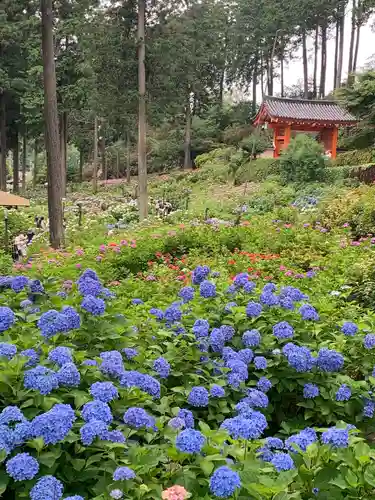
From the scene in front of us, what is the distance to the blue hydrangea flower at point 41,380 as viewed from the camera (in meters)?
1.97

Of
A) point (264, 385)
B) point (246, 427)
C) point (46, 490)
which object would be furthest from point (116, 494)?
point (264, 385)

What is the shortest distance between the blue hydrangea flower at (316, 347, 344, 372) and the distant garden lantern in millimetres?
24086

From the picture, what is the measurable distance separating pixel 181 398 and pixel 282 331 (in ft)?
2.28

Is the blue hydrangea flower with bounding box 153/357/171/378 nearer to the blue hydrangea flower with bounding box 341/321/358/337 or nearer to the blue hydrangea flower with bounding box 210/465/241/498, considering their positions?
the blue hydrangea flower with bounding box 210/465/241/498

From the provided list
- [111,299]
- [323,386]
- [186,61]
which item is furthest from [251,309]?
[186,61]

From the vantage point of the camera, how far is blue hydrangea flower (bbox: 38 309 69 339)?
2.41m

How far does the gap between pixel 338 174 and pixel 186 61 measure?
7.20 m

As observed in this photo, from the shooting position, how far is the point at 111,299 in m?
3.24

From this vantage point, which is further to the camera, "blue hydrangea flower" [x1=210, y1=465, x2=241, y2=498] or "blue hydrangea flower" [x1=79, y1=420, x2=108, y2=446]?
"blue hydrangea flower" [x1=79, y1=420, x2=108, y2=446]

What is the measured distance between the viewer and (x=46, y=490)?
1589 mm

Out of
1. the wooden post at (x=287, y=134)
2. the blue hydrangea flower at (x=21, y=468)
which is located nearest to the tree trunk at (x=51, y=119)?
the blue hydrangea flower at (x=21, y=468)

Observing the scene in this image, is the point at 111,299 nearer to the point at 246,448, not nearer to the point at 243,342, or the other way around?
the point at 243,342

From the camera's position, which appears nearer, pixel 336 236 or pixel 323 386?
pixel 323 386

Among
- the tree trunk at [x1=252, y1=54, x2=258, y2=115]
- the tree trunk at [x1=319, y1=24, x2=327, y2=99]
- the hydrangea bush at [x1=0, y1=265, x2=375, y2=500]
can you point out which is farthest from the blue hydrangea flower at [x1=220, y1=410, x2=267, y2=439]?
the tree trunk at [x1=319, y1=24, x2=327, y2=99]
